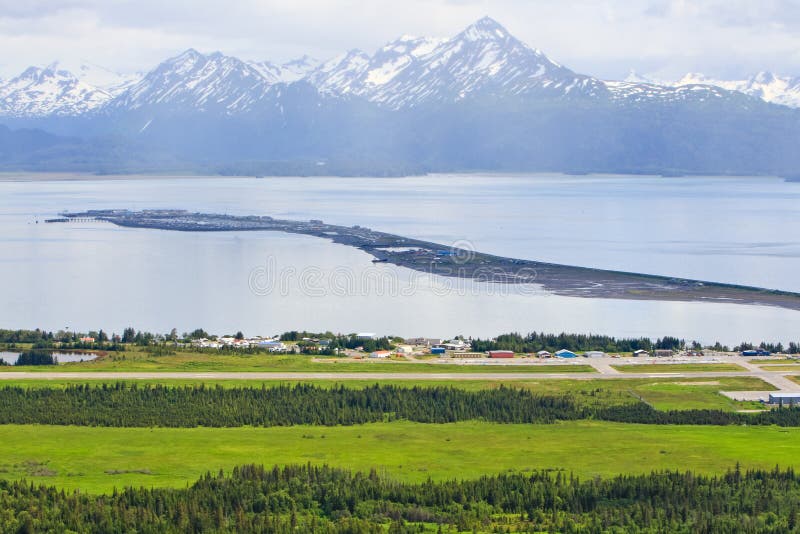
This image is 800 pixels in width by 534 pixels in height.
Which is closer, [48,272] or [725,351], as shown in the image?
[725,351]

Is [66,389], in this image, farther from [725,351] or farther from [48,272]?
[48,272]

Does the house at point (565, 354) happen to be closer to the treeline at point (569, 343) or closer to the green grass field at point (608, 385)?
the treeline at point (569, 343)

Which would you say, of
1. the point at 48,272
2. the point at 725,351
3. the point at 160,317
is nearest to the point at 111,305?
the point at 160,317

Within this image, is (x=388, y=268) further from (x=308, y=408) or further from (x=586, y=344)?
(x=308, y=408)

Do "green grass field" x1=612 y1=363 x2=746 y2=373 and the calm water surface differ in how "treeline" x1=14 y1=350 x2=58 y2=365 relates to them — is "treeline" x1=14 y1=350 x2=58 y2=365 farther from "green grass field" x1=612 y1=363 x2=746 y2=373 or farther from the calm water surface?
"green grass field" x1=612 y1=363 x2=746 y2=373

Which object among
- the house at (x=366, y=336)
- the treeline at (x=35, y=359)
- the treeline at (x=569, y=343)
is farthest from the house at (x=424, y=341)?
the treeline at (x=35, y=359)

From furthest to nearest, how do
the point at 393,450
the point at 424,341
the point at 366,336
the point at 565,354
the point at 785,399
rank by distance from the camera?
the point at 366,336 → the point at 424,341 → the point at 565,354 → the point at 785,399 → the point at 393,450

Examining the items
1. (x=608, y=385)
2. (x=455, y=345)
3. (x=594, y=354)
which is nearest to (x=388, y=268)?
(x=455, y=345)
